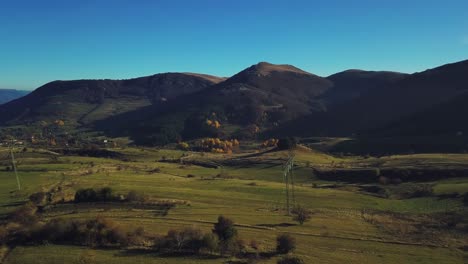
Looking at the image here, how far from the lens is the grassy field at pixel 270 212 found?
5719cm

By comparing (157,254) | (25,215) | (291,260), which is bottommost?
(291,260)

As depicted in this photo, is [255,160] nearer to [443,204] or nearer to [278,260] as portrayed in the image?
[443,204]

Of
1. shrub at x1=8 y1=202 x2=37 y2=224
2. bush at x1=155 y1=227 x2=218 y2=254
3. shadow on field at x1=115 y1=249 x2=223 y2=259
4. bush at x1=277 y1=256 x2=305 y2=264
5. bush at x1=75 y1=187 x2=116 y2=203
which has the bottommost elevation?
bush at x1=277 y1=256 x2=305 y2=264

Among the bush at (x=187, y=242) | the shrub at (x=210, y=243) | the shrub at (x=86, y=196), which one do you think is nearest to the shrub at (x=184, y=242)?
the bush at (x=187, y=242)

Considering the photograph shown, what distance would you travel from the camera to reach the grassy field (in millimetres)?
57188

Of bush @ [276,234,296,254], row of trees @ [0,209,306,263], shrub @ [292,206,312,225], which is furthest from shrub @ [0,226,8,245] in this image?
shrub @ [292,206,312,225]

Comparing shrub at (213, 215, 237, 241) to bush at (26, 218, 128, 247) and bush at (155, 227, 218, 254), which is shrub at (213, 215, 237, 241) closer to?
bush at (155, 227, 218, 254)

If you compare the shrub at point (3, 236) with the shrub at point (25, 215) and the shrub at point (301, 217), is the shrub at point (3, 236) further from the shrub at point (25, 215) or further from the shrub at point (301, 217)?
the shrub at point (301, 217)

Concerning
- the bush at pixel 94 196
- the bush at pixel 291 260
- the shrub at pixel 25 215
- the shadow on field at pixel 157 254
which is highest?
the bush at pixel 94 196

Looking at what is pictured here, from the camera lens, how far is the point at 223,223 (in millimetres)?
62219

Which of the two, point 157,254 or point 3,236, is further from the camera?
point 3,236

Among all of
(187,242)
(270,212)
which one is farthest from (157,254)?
(270,212)

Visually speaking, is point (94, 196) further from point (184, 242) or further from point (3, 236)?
point (184, 242)

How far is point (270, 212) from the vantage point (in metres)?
85.2
